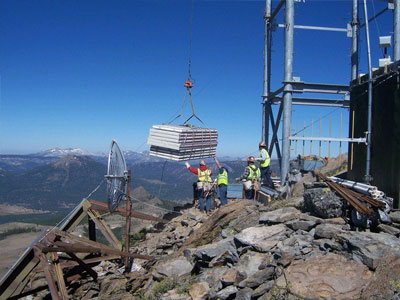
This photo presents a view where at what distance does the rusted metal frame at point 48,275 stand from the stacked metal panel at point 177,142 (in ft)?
18.0

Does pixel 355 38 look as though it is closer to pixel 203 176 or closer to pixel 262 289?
pixel 203 176

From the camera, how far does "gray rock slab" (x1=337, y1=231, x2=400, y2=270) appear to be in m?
6.55

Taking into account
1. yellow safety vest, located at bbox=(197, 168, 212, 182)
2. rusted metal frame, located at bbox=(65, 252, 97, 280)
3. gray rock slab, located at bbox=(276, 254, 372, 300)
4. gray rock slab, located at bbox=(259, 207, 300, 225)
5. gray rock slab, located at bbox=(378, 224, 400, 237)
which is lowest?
rusted metal frame, located at bbox=(65, 252, 97, 280)

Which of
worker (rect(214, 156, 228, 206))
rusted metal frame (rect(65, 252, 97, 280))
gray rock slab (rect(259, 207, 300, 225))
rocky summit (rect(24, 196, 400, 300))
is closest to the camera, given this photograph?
rocky summit (rect(24, 196, 400, 300))

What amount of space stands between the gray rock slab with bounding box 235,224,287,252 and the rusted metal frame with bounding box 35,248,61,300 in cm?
459

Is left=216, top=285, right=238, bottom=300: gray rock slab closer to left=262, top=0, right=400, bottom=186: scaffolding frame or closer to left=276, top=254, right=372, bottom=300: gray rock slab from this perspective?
left=276, top=254, right=372, bottom=300: gray rock slab

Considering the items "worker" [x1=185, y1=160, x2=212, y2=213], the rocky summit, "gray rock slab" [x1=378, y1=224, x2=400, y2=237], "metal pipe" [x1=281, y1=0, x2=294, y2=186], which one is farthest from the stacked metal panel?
"gray rock slab" [x1=378, y1=224, x2=400, y2=237]

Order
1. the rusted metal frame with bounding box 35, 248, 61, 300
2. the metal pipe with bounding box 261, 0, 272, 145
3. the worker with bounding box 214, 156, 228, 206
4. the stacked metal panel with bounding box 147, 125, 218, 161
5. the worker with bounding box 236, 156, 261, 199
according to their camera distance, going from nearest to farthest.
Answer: the rusted metal frame with bounding box 35, 248, 61, 300
the stacked metal panel with bounding box 147, 125, 218, 161
the worker with bounding box 214, 156, 228, 206
the worker with bounding box 236, 156, 261, 199
the metal pipe with bounding box 261, 0, 272, 145

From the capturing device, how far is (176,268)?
29.2 ft

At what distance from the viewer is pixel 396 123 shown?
10.5 m

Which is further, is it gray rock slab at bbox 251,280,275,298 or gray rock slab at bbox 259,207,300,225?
gray rock slab at bbox 259,207,300,225

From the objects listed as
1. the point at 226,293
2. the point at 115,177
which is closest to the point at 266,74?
the point at 115,177

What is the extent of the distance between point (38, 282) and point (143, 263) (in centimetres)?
315

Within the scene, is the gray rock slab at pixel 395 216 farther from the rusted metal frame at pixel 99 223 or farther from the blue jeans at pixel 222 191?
the rusted metal frame at pixel 99 223
